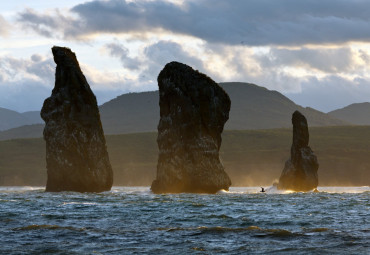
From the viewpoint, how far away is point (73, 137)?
8531 cm

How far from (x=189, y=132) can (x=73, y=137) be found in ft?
43.9

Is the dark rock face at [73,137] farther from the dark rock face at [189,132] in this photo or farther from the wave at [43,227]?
the wave at [43,227]

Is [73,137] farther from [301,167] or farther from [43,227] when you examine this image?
[43,227]

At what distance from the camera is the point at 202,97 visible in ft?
293

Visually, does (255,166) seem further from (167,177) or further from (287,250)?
(287,250)

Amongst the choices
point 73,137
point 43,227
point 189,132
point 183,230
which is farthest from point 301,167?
point 43,227

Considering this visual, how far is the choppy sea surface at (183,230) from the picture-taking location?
31703mm

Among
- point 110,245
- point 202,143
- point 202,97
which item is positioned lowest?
point 110,245

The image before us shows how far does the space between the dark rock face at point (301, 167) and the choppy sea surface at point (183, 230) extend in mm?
45137

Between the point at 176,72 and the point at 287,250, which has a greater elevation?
the point at 176,72

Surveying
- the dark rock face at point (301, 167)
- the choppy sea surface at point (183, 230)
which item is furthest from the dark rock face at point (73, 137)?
the choppy sea surface at point (183, 230)

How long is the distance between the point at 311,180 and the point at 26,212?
5730 cm

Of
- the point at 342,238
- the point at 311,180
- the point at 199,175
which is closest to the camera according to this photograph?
the point at 342,238

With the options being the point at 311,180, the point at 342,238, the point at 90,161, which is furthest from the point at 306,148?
the point at 342,238
